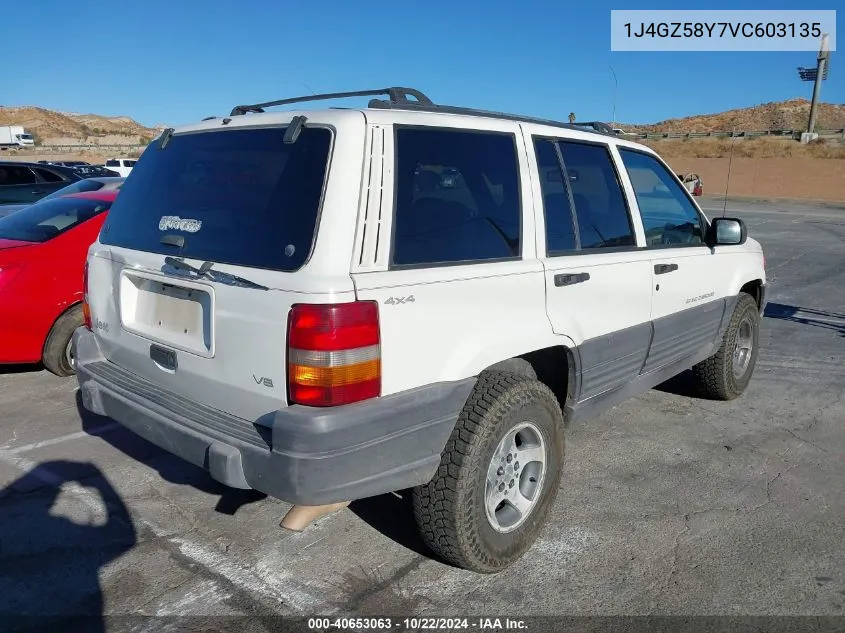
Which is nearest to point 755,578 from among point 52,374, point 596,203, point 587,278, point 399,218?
point 587,278

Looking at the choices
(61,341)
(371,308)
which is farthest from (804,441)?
(61,341)

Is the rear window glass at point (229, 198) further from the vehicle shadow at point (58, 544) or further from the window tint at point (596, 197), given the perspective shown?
the window tint at point (596, 197)

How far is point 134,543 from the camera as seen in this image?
10.5 feet

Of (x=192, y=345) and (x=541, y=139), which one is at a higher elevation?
(x=541, y=139)

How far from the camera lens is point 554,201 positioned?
3.34 metres

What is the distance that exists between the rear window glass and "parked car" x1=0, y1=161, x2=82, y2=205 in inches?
357

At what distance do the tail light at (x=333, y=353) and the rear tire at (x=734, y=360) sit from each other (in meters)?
3.43

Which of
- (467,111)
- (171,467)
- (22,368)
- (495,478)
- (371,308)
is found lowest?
(171,467)

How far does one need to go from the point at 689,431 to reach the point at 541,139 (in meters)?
2.43

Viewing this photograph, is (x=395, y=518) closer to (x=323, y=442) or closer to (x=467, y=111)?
(x=323, y=442)

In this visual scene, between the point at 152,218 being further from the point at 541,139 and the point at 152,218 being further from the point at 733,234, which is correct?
the point at 733,234

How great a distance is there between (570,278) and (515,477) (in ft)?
3.17

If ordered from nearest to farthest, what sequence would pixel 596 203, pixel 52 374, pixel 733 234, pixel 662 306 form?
1. pixel 596 203
2. pixel 662 306
3. pixel 733 234
4. pixel 52 374

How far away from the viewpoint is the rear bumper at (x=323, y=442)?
7.81ft
